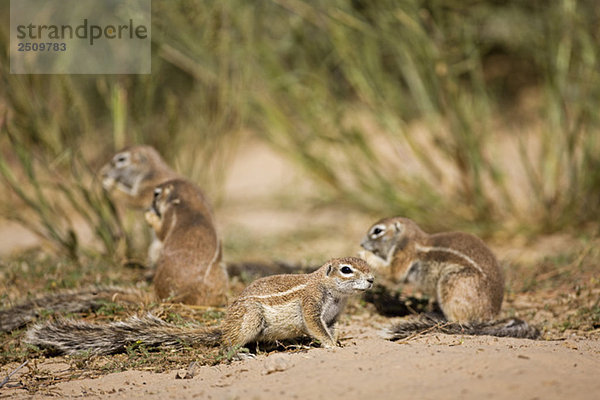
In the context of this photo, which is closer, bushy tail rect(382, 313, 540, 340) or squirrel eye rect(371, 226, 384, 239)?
bushy tail rect(382, 313, 540, 340)

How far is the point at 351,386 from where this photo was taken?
10.2 feet

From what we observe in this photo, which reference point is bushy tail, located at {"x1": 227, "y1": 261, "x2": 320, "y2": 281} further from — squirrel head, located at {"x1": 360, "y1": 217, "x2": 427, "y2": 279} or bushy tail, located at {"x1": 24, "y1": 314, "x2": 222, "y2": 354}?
bushy tail, located at {"x1": 24, "y1": 314, "x2": 222, "y2": 354}

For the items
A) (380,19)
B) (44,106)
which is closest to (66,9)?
(44,106)

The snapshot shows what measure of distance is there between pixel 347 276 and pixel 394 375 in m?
0.82

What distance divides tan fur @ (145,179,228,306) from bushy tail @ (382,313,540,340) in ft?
4.73

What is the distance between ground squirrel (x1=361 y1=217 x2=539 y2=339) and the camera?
4.22 metres

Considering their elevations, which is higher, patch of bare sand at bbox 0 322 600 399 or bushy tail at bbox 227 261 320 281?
bushy tail at bbox 227 261 320 281

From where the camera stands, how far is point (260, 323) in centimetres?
386

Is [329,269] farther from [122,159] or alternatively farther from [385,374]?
[122,159]

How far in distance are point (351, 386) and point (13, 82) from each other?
4980 mm

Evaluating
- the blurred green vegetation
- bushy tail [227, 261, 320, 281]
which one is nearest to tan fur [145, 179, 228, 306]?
bushy tail [227, 261, 320, 281]

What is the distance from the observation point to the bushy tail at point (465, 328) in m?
4.11

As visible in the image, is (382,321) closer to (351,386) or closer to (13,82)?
(351,386)

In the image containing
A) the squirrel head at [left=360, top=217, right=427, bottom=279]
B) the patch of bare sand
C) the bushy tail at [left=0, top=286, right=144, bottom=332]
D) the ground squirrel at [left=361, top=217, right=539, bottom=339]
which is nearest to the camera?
the patch of bare sand
